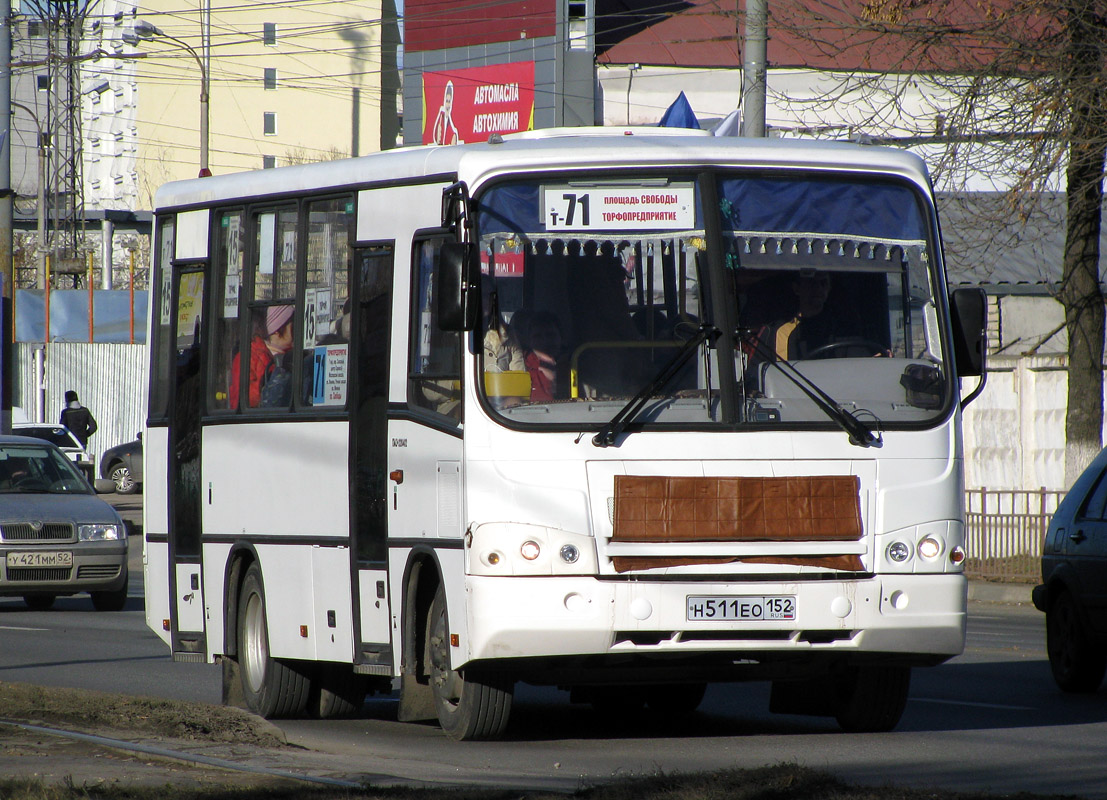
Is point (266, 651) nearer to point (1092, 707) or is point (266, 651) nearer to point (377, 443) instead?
point (377, 443)

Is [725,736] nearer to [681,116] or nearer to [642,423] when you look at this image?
[642,423]

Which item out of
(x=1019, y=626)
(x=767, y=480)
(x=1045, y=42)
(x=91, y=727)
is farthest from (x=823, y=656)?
(x=1045, y=42)

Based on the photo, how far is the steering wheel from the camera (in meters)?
8.77

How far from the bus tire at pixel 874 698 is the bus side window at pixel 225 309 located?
394 cm

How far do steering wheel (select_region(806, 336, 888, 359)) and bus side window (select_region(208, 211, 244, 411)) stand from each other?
3.78 m

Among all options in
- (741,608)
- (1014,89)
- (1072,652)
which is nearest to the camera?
(741,608)

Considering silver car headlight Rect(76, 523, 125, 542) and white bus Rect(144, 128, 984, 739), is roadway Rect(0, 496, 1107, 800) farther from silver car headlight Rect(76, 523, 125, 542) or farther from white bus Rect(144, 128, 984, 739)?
silver car headlight Rect(76, 523, 125, 542)

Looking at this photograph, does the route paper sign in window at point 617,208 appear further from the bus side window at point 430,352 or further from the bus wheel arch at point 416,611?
the bus wheel arch at point 416,611

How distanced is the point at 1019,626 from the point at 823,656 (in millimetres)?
9795

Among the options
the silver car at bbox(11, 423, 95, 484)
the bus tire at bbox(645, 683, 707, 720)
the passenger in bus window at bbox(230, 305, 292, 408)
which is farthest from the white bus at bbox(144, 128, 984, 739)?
the silver car at bbox(11, 423, 95, 484)

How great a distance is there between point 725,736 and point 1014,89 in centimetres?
1137

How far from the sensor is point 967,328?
9.09 metres

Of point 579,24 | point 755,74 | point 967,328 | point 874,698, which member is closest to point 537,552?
point 874,698

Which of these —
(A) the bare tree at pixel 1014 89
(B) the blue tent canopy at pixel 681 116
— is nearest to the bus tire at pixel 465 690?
(A) the bare tree at pixel 1014 89
